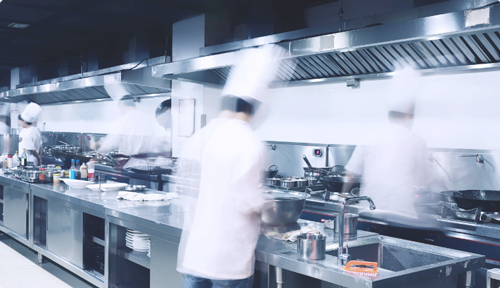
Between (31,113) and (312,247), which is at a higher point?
(31,113)

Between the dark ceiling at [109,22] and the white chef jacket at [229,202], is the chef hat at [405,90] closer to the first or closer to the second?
the dark ceiling at [109,22]

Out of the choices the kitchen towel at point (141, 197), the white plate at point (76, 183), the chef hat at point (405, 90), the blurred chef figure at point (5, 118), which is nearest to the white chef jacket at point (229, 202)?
the kitchen towel at point (141, 197)

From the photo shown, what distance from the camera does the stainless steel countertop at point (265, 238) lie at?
174 centimetres

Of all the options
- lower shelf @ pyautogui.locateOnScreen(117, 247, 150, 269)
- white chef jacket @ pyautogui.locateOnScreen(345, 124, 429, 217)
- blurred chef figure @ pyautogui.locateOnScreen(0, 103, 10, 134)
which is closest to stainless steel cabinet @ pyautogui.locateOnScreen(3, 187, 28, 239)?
lower shelf @ pyautogui.locateOnScreen(117, 247, 150, 269)

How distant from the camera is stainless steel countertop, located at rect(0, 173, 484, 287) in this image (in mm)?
1740

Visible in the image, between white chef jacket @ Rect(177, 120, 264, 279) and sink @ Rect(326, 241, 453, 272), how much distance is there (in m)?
0.49

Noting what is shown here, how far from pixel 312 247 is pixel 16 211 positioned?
4.14 meters

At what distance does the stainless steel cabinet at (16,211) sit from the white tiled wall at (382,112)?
9.20ft

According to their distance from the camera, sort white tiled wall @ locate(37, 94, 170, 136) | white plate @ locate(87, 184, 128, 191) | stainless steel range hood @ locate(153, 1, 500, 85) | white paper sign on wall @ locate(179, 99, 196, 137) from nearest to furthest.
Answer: stainless steel range hood @ locate(153, 1, 500, 85) → white plate @ locate(87, 184, 128, 191) → white paper sign on wall @ locate(179, 99, 196, 137) → white tiled wall @ locate(37, 94, 170, 136)

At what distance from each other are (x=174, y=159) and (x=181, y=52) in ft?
4.87

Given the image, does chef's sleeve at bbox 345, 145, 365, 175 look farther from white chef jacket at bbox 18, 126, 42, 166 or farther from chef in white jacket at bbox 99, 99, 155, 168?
white chef jacket at bbox 18, 126, 42, 166

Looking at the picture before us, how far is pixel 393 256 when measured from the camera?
2318 millimetres

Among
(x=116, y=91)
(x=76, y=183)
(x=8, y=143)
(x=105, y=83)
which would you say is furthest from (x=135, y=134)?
(x=8, y=143)

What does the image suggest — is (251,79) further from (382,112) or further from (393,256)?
(382,112)
